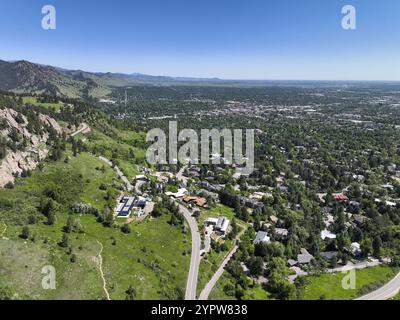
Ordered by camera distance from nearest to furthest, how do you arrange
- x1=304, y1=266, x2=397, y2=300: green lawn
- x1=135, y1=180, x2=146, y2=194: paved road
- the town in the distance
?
the town in the distance
x1=304, y1=266, x2=397, y2=300: green lawn
x1=135, y1=180, x2=146, y2=194: paved road

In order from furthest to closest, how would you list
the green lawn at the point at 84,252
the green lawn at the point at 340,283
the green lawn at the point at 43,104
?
1. the green lawn at the point at 43,104
2. the green lawn at the point at 340,283
3. the green lawn at the point at 84,252

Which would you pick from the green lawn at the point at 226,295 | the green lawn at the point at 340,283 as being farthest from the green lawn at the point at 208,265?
the green lawn at the point at 340,283

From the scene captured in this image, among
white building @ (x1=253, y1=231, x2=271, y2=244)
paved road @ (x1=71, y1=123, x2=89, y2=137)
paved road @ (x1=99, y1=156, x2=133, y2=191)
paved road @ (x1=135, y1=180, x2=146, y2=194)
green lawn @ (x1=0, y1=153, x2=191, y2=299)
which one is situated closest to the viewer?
green lawn @ (x1=0, y1=153, x2=191, y2=299)

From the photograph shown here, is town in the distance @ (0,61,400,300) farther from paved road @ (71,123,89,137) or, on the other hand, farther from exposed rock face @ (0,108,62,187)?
paved road @ (71,123,89,137)

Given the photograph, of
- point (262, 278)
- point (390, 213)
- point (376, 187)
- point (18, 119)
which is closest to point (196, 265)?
point (262, 278)

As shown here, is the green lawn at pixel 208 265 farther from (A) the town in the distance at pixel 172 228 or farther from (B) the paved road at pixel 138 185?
(B) the paved road at pixel 138 185

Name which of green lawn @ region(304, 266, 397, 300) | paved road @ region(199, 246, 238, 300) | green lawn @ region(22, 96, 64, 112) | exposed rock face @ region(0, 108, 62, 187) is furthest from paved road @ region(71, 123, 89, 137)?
green lawn @ region(304, 266, 397, 300)
